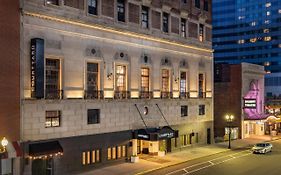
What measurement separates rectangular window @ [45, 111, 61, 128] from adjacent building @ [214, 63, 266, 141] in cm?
3140

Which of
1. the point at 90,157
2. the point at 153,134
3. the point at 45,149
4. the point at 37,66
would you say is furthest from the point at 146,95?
the point at 37,66

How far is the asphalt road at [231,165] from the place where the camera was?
31.8 m

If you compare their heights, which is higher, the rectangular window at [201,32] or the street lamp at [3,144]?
the rectangular window at [201,32]

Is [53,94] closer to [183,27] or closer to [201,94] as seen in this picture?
[183,27]

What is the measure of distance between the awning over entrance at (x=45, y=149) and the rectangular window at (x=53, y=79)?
148 inches

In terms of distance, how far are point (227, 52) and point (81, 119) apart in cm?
14069

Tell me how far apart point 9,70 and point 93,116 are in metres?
9.21

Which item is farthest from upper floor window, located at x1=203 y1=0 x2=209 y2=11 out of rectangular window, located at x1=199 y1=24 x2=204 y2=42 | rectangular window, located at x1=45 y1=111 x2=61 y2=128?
rectangular window, located at x1=45 y1=111 x2=61 y2=128

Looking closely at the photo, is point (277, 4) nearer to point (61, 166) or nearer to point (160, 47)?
point (160, 47)

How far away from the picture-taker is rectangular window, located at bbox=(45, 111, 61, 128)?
29.2 meters

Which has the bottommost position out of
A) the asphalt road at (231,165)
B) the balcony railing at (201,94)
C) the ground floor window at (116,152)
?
the asphalt road at (231,165)

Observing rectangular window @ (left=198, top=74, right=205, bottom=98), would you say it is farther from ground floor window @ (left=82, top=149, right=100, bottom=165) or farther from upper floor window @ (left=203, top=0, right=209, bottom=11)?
ground floor window @ (left=82, top=149, right=100, bottom=165)

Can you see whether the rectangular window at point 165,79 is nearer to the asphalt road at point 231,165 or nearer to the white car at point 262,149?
the asphalt road at point 231,165

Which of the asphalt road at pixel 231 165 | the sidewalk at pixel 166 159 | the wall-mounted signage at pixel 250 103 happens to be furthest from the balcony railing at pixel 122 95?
the wall-mounted signage at pixel 250 103
